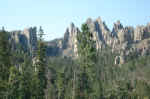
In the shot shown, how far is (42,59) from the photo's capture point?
5109 centimetres

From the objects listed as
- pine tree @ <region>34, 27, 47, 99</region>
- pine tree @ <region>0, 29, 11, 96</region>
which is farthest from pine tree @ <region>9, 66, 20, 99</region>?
pine tree @ <region>0, 29, 11, 96</region>

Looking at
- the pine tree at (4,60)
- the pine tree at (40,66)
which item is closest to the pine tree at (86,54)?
the pine tree at (40,66)

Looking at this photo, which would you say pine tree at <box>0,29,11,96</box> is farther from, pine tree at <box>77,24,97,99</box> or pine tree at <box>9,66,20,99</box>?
pine tree at <box>77,24,97,99</box>

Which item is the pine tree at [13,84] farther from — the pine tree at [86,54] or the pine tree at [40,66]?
the pine tree at [86,54]

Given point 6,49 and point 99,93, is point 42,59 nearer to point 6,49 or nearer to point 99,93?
point 6,49

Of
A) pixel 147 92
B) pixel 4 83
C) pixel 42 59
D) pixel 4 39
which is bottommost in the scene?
pixel 147 92

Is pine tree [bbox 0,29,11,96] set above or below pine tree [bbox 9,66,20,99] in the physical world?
above

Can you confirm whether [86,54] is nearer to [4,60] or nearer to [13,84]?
[4,60]

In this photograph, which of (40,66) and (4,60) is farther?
(40,66)

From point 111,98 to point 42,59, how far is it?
48653 millimetres

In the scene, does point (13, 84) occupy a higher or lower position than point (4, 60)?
lower

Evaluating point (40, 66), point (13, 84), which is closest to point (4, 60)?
point (40, 66)

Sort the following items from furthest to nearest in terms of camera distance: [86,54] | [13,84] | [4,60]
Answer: [13,84], [4,60], [86,54]

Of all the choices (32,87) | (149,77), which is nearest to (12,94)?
(32,87)
